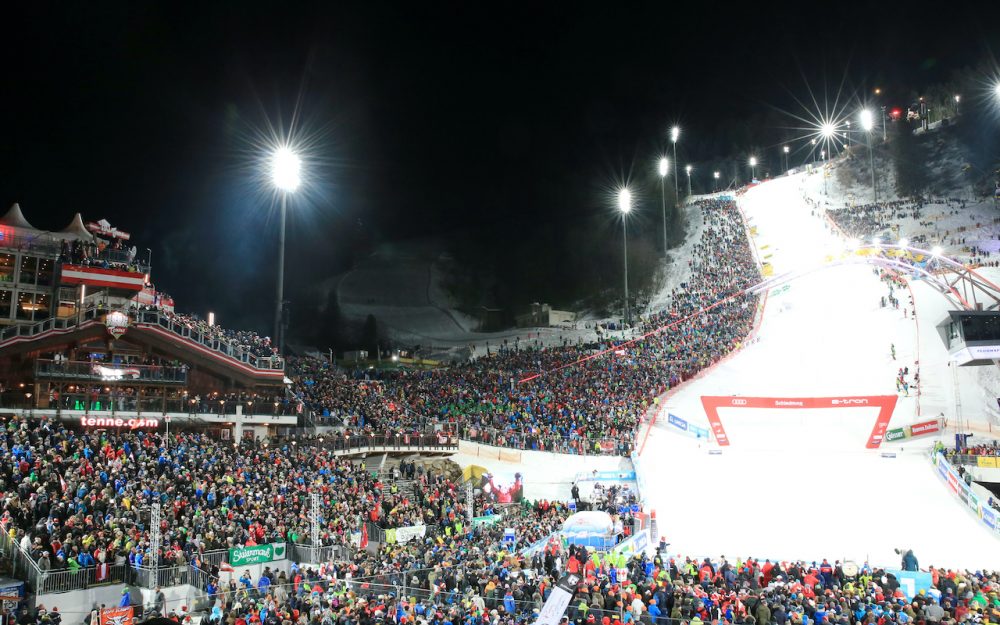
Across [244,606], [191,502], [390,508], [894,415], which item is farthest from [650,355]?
[244,606]

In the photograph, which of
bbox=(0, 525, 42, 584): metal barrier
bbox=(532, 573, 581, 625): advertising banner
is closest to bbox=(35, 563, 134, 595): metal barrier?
bbox=(0, 525, 42, 584): metal barrier

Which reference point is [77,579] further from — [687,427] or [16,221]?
[16,221]

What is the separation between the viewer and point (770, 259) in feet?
194

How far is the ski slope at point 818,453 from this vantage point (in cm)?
2222

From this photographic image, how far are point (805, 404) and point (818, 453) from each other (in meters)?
4.82

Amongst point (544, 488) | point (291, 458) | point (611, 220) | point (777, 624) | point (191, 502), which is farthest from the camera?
point (611, 220)

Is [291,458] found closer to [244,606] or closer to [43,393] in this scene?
[43,393]

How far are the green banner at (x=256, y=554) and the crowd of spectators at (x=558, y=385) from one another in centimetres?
1224

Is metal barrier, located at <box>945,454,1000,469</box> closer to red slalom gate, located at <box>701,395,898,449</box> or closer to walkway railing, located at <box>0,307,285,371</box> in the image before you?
red slalom gate, located at <box>701,395,898,449</box>

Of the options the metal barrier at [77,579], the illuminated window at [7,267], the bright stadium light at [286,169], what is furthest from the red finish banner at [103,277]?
the metal barrier at [77,579]

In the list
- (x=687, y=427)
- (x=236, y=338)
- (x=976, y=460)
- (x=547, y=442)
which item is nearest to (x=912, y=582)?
(x=976, y=460)

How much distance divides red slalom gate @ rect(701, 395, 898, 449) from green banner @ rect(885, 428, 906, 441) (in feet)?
0.70

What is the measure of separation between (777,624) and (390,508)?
572 inches

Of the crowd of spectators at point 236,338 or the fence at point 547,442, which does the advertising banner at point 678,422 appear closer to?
the fence at point 547,442
